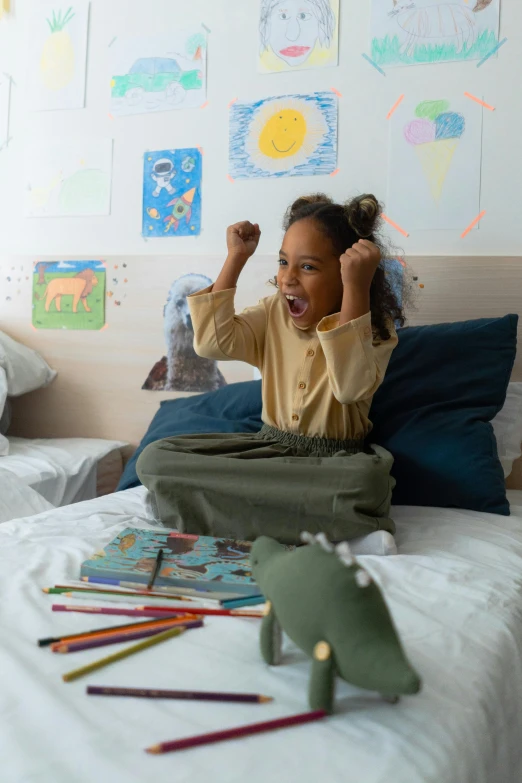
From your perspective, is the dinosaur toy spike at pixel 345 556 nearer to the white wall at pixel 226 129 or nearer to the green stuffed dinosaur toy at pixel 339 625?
the green stuffed dinosaur toy at pixel 339 625

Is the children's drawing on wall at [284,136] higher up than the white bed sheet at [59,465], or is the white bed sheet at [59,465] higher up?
the children's drawing on wall at [284,136]

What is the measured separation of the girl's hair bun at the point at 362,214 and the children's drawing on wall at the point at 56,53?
104 centimetres

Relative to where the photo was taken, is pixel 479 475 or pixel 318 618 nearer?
pixel 318 618

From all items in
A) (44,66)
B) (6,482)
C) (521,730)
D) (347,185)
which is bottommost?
(521,730)

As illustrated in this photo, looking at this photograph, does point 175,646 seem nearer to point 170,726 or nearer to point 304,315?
point 170,726

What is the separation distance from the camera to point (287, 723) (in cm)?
54

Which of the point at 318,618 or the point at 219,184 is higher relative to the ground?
the point at 219,184

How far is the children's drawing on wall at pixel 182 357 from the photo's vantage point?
75.1 inches

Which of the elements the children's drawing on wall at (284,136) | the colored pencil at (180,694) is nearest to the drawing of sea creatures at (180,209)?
the children's drawing on wall at (284,136)

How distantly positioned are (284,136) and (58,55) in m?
0.73

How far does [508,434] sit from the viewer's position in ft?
4.87

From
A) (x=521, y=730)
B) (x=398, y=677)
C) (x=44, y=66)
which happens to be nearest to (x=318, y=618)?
(x=398, y=677)

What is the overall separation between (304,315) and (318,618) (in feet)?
2.71

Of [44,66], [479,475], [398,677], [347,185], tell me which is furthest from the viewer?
[44,66]
